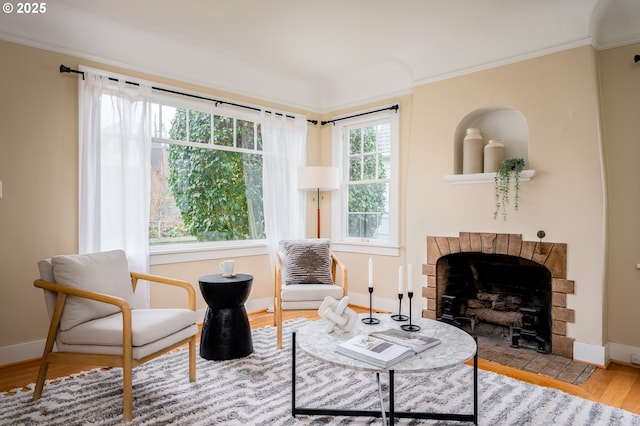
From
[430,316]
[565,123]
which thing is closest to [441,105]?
[565,123]

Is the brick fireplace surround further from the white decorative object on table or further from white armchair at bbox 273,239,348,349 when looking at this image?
the white decorative object on table

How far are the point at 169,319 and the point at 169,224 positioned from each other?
1.68 metres

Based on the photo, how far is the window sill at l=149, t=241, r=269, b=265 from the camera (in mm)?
3684

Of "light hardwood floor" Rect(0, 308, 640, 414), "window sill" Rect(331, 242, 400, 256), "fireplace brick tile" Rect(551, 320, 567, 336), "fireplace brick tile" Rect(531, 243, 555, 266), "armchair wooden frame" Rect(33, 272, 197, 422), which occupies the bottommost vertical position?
"light hardwood floor" Rect(0, 308, 640, 414)

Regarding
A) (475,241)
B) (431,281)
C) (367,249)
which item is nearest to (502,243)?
(475,241)

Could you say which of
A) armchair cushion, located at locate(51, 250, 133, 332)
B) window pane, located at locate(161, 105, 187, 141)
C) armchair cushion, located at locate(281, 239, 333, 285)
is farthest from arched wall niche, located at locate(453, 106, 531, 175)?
armchair cushion, located at locate(51, 250, 133, 332)

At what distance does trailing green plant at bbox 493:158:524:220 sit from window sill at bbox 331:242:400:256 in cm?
121

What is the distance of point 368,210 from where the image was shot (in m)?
4.68

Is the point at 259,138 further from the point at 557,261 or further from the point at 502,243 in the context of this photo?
the point at 557,261

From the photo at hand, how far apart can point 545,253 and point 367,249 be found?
6.16 ft

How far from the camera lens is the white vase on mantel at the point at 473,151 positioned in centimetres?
356

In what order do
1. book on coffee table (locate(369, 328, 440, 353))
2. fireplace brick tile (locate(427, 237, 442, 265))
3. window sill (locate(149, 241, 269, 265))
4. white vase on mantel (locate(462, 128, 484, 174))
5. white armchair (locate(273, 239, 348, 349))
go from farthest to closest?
fireplace brick tile (locate(427, 237, 442, 265))
window sill (locate(149, 241, 269, 265))
white vase on mantel (locate(462, 128, 484, 174))
white armchair (locate(273, 239, 348, 349))
book on coffee table (locate(369, 328, 440, 353))

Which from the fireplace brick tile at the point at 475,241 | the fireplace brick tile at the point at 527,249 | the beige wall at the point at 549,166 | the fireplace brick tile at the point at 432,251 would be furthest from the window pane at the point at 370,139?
the fireplace brick tile at the point at 527,249

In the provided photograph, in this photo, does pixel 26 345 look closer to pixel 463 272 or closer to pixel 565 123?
pixel 463 272
